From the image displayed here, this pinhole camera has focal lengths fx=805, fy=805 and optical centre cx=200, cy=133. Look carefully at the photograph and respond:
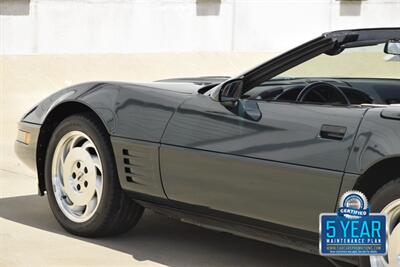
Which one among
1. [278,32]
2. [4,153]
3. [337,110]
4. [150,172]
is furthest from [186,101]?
[278,32]

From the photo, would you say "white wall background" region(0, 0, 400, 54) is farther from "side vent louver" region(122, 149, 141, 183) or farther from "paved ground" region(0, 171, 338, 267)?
"side vent louver" region(122, 149, 141, 183)

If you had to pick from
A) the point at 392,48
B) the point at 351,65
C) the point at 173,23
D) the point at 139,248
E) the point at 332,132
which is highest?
the point at 392,48

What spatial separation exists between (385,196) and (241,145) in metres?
0.84

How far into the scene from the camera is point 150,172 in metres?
4.61

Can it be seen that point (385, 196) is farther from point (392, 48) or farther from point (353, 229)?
point (392, 48)

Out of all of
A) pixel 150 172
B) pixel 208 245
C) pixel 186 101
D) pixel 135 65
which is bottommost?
pixel 135 65

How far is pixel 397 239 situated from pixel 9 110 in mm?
8722

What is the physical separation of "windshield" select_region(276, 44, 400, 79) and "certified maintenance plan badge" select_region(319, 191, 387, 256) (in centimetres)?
93

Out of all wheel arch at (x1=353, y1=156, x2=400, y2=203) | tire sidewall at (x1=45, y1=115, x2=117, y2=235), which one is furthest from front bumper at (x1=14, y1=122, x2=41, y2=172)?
wheel arch at (x1=353, y1=156, x2=400, y2=203)

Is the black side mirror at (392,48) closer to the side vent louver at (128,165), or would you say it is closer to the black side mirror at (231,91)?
the black side mirror at (231,91)

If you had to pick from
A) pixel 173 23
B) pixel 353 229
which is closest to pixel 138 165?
pixel 353 229

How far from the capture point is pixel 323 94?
171 inches

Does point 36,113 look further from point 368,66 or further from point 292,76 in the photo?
point 368,66

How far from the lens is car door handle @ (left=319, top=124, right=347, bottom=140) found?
3.79 m
